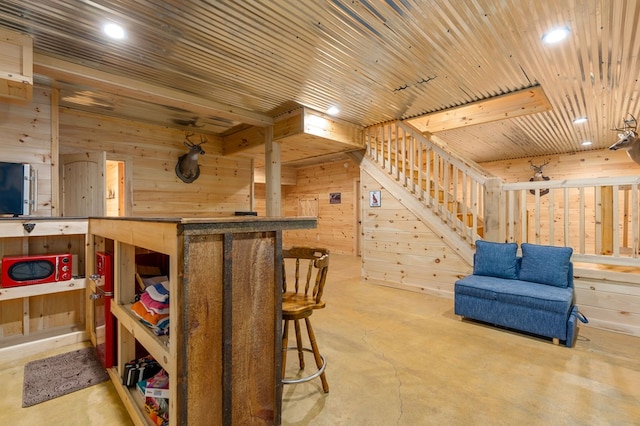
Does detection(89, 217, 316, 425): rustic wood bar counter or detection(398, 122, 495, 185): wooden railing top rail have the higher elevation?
detection(398, 122, 495, 185): wooden railing top rail

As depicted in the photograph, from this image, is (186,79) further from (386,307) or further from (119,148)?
(386,307)

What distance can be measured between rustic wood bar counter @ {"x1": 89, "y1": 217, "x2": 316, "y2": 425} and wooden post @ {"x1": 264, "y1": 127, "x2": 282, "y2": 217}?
3089mm

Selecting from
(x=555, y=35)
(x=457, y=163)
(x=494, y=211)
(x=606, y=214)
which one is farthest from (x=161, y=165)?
(x=606, y=214)

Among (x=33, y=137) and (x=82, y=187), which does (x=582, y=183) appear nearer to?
(x=33, y=137)

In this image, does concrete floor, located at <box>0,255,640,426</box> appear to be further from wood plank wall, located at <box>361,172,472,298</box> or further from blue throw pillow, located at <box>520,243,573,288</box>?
wood plank wall, located at <box>361,172,472,298</box>

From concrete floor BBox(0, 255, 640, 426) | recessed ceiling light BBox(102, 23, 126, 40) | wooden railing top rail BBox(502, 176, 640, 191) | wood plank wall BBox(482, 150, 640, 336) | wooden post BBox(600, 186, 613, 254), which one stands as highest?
recessed ceiling light BBox(102, 23, 126, 40)

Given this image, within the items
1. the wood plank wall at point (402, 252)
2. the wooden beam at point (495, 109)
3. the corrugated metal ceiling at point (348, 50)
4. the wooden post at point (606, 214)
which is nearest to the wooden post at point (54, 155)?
the corrugated metal ceiling at point (348, 50)

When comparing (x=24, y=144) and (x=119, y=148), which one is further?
(x=119, y=148)

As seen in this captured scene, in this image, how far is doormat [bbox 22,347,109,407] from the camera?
2.03 m

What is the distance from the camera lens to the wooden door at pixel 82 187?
14.5 ft

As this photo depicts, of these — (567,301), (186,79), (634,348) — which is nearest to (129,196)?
(186,79)

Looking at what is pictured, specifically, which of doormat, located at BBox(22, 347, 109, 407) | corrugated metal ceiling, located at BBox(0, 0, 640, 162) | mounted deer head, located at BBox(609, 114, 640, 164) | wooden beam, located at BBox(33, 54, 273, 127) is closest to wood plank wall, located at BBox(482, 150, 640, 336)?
corrugated metal ceiling, located at BBox(0, 0, 640, 162)

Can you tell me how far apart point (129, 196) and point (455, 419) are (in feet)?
17.7

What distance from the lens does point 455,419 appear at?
5.83 feet
